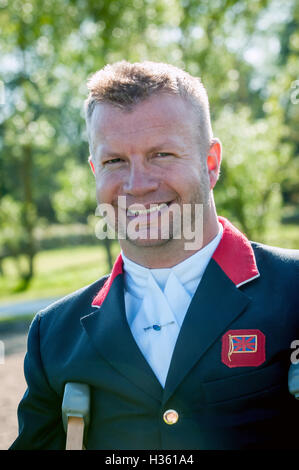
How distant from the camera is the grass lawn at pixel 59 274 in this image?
54.0 ft

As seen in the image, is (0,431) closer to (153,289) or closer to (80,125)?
(153,289)

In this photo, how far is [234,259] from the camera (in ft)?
7.02

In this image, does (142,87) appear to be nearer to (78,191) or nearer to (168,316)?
(168,316)

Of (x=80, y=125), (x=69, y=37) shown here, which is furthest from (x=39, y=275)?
(x=69, y=37)

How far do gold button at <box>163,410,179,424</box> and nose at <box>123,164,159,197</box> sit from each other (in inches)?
30.3

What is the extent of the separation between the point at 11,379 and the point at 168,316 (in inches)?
229

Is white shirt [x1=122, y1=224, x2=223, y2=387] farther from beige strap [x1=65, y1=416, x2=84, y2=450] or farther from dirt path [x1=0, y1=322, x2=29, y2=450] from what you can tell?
dirt path [x1=0, y1=322, x2=29, y2=450]

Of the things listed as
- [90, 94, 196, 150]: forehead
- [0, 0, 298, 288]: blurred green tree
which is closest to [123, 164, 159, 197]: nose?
[90, 94, 196, 150]: forehead

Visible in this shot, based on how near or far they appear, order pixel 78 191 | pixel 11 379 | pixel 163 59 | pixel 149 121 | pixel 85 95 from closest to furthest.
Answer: pixel 149 121, pixel 11 379, pixel 163 59, pixel 85 95, pixel 78 191

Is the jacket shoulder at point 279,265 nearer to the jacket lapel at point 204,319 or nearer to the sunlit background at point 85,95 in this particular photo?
the jacket lapel at point 204,319

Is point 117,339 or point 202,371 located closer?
point 202,371

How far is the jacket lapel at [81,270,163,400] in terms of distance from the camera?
78.4 inches

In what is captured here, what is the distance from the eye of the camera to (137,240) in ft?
6.88

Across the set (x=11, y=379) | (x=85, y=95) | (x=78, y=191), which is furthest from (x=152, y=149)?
(x=78, y=191)
